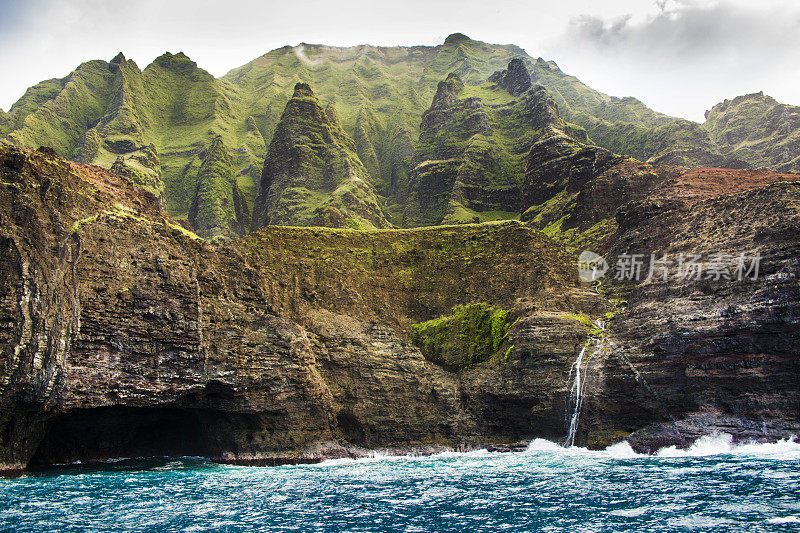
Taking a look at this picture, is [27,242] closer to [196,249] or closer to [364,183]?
[196,249]

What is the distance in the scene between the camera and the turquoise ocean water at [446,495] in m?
22.4

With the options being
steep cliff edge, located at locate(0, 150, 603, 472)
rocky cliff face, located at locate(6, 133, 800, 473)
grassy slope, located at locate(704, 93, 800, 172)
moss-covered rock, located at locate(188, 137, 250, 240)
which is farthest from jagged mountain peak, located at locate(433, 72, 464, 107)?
rocky cliff face, located at locate(6, 133, 800, 473)

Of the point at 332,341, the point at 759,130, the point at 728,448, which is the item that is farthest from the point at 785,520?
A: the point at 759,130

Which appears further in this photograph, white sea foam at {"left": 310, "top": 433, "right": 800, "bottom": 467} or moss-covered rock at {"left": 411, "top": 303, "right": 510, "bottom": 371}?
moss-covered rock at {"left": 411, "top": 303, "right": 510, "bottom": 371}

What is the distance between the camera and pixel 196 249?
4872cm

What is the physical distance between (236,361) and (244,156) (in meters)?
137

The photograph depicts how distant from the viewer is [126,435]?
49.1 meters

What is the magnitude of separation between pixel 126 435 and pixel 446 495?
36.1 metres

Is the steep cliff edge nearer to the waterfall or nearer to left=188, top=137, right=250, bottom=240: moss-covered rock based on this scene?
the waterfall

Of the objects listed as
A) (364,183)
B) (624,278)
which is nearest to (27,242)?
(624,278)

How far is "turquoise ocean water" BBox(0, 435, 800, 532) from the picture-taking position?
73.4ft

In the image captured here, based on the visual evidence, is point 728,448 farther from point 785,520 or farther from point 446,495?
point 446,495

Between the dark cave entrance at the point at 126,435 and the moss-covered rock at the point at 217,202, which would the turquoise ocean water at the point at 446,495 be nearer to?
the dark cave entrance at the point at 126,435

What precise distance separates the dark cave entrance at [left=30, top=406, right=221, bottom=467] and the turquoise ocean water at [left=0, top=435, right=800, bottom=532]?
431 cm
